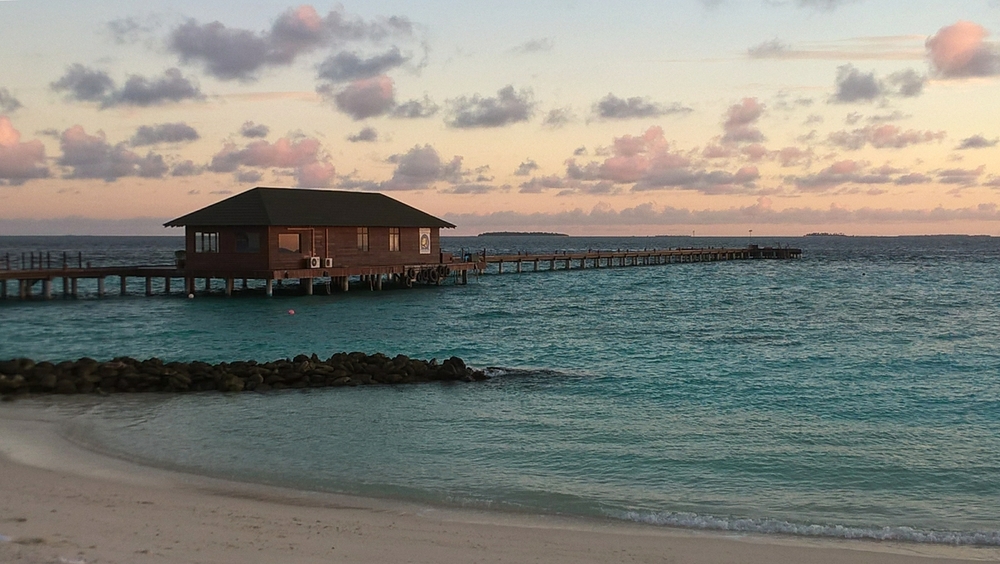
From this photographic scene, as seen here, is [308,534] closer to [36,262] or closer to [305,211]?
[305,211]

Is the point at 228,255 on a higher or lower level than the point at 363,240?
lower

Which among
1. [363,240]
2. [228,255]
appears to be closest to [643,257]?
[363,240]

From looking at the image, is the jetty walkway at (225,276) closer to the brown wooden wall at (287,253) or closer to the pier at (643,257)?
the brown wooden wall at (287,253)

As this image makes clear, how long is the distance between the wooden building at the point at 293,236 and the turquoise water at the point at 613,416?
361 centimetres

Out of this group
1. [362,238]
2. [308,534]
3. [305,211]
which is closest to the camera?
[308,534]

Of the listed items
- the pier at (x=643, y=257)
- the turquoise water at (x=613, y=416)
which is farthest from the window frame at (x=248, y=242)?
the pier at (x=643, y=257)

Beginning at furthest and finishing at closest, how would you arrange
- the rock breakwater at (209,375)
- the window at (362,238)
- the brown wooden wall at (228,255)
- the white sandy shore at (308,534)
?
the window at (362,238) → the brown wooden wall at (228,255) → the rock breakwater at (209,375) → the white sandy shore at (308,534)

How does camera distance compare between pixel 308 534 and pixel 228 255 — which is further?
pixel 228 255

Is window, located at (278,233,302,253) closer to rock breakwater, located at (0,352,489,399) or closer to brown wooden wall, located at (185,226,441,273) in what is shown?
brown wooden wall, located at (185,226,441,273)

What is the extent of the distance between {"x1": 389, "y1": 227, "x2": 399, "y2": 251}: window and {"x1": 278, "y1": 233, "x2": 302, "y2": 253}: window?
6562 mm

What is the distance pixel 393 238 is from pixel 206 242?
10397 millimetres

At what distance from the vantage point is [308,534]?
958cm

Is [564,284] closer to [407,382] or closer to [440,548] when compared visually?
[407,382]

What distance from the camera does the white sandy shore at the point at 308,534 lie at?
345 inches
